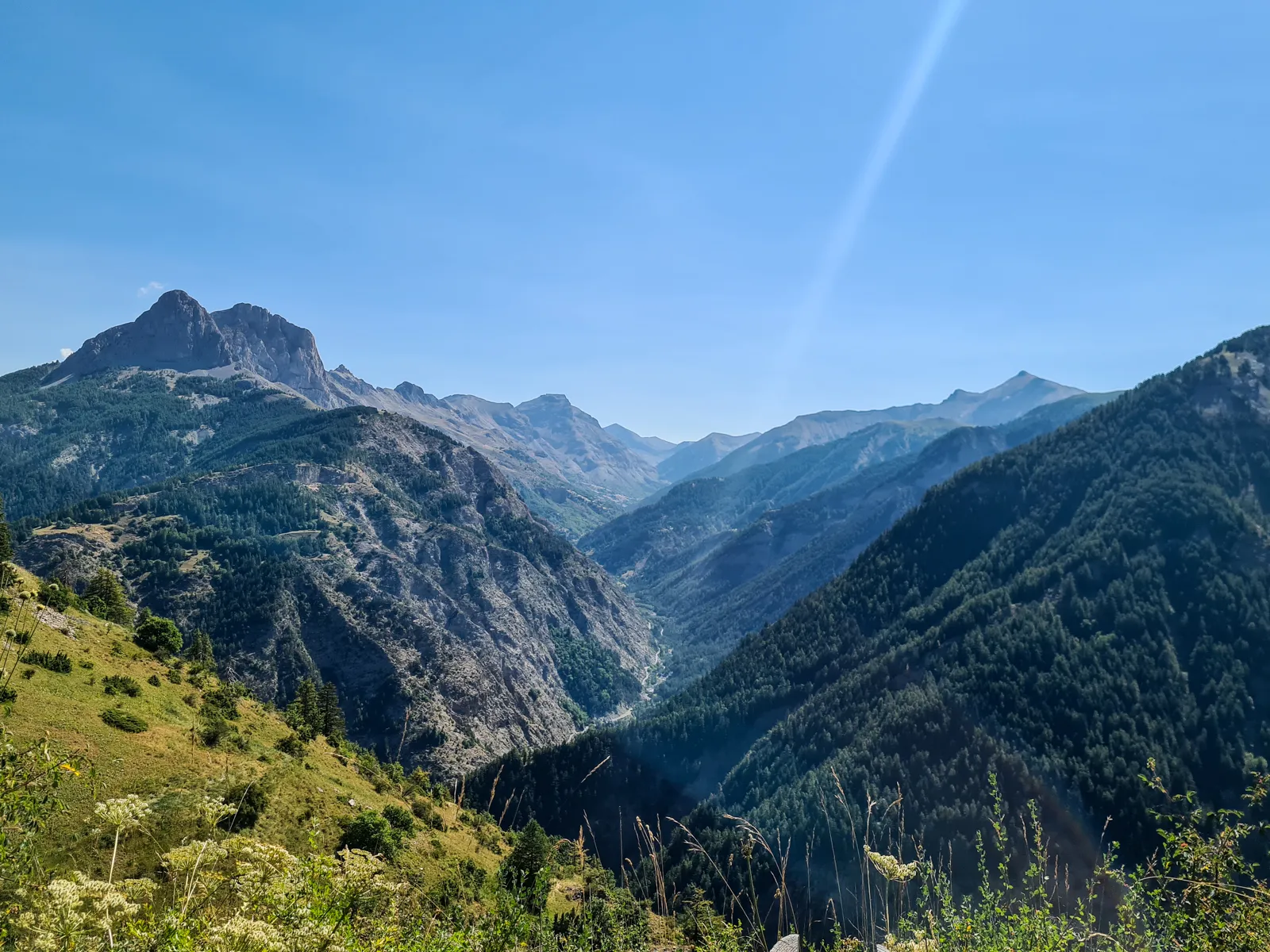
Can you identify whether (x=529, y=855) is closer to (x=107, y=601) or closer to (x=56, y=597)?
(x=56, y=597)

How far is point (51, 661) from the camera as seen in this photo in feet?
131

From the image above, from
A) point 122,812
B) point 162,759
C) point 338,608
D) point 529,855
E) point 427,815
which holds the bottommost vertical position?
point 427,815

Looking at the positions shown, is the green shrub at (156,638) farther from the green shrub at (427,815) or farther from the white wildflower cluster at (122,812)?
the white wildflower cluster at (122,812)

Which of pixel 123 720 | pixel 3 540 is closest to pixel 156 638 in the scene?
pixel 3 540

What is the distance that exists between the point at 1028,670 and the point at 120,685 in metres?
122

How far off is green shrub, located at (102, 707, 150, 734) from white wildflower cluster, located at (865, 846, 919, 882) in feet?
143

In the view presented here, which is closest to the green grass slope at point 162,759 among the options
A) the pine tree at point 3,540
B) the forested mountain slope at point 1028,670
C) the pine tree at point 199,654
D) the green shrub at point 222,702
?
the green shrub at point 222,702

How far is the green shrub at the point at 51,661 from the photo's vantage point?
128 feet

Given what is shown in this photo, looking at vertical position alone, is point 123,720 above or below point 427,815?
above

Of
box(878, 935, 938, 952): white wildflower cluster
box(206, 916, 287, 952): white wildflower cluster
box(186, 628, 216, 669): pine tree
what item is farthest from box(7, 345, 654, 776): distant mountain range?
box(878, 935, 938, 952): white wildflower cluster

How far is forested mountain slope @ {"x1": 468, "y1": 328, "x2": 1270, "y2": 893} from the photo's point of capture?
8350 centimetres

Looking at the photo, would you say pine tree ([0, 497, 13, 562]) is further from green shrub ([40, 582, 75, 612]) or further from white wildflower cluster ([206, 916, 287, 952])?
white wildflower cluster ([206, 916, 287, 952])

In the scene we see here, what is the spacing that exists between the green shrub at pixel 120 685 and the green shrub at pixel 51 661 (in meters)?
2.25

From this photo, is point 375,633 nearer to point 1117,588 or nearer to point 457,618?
point 457,618
